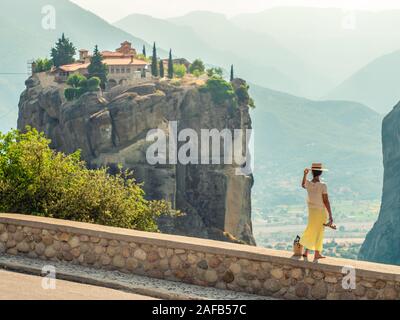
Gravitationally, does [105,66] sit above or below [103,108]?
above

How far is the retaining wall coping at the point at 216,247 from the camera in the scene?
13516 mm

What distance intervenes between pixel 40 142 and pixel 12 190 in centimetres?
215

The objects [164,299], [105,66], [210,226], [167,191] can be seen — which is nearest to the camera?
[164,299]

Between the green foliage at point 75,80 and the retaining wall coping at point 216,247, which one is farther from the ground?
the green foliage at point 75,80

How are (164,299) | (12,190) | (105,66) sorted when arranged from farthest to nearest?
1. (105,66)
2. (12,190)
3. (164,299)

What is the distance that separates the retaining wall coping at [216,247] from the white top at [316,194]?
109cm

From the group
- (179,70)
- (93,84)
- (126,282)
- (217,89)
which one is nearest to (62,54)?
(93,84)

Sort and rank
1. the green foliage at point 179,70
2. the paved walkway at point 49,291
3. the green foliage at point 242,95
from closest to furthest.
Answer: the paved walkway at point 49,291
the green foliage at point 242,95
the green foliage at point 179,70

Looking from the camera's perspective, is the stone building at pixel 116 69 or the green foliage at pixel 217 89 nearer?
the green foliage at pixel 217 89

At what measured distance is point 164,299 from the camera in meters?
14.0

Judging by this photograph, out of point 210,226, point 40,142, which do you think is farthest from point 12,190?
point 210,226

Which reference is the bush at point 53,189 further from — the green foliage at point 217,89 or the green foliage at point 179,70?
the green foliage at point 179,70

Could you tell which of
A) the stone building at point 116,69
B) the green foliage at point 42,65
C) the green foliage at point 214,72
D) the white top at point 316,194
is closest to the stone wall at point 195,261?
the white top at point 316,194

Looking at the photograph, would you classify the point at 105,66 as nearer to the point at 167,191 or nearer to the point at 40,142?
the point at 167,191
